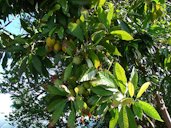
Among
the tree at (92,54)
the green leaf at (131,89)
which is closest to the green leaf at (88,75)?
the tree at (92,54)

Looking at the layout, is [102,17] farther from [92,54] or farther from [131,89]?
[131,89]

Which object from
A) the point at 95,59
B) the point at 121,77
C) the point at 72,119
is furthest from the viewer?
the point at 95,59

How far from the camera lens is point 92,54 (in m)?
1.59

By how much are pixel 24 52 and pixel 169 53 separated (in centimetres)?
82

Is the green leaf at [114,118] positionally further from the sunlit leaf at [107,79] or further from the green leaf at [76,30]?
the green leaf at [76,30]

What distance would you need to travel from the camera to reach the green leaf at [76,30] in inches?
63.7

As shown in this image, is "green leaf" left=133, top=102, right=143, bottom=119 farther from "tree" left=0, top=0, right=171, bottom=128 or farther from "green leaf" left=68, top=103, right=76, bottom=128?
"green leaf" left=68, top=103, right=76, bottom=128

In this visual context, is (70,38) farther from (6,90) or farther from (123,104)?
(6,90)

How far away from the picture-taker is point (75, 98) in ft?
4.93

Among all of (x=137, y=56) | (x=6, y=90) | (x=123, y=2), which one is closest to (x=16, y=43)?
(x=137, y=56)

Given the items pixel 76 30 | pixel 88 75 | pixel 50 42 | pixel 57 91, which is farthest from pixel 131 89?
pixel 50 42

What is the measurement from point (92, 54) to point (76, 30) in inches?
5.3

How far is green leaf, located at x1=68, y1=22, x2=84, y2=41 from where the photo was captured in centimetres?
162

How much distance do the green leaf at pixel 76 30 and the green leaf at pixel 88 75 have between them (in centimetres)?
17
